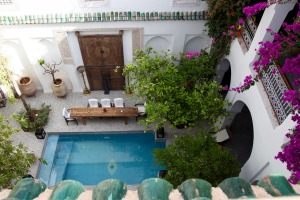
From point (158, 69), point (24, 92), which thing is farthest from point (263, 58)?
point (24, 92)

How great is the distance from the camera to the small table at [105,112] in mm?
10078

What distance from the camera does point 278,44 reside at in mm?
5062

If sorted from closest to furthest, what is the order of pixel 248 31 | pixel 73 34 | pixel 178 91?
1. pixel 248 31
2. pixel 178 91
3. pixel 73 34

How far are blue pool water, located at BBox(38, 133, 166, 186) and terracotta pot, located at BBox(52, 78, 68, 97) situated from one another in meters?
1.56

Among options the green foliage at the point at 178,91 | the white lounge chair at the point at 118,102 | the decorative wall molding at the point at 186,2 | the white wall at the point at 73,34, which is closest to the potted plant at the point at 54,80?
the white wall at the point at 73,34

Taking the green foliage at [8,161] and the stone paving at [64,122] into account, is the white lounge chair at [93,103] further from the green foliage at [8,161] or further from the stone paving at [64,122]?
the green foliage at [8,161]

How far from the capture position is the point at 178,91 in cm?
805

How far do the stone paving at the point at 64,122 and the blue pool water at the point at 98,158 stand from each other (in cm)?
22

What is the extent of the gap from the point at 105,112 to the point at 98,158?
1.59 m

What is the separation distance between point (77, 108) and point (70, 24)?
301 cm

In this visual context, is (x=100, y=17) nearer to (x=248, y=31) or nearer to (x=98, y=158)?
(x=248, y=31)

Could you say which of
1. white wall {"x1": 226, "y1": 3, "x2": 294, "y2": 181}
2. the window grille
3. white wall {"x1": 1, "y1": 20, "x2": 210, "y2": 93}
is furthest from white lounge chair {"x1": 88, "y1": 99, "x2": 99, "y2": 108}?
the window grille

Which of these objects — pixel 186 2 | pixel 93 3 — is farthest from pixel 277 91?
pixel 93 3

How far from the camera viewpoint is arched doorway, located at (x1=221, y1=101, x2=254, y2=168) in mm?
9594
